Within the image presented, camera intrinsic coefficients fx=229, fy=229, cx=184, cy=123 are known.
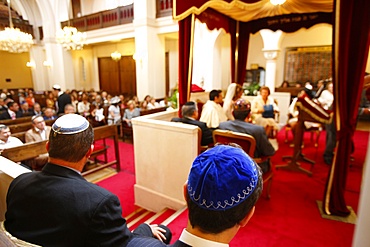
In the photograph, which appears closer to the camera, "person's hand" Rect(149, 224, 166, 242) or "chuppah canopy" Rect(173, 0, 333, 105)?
"person's hand" Rect(149, 224, 166, 242)

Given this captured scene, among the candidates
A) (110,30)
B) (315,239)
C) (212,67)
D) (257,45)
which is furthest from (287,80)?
(315,239)

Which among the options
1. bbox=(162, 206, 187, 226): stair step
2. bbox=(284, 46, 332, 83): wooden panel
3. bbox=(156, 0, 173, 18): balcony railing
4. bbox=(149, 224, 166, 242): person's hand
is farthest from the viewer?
bbox=(284, 46, 332, 83): wooden panel

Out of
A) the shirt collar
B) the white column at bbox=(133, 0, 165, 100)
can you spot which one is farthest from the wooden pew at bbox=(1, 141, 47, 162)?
the white column at bbox=(133, 0, 165, 100)

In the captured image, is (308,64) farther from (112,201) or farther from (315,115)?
(112,201)

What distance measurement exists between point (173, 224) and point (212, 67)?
6.20 meters

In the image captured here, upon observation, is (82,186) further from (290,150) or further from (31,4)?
(290,150)

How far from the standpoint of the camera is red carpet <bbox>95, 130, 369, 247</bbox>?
7.84ft

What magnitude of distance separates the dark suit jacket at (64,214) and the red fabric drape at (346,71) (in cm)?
269

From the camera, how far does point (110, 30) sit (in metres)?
8.70

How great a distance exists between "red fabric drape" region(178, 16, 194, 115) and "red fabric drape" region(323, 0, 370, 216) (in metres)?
2.09

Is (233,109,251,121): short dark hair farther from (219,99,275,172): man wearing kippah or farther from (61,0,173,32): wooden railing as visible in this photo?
(61,0,173,32): wooden railing

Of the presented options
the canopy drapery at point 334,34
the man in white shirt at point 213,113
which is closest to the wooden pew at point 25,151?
the canopy drapery at point 334,34

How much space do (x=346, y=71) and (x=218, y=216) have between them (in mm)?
2697

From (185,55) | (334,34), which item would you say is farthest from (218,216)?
(185,55)
